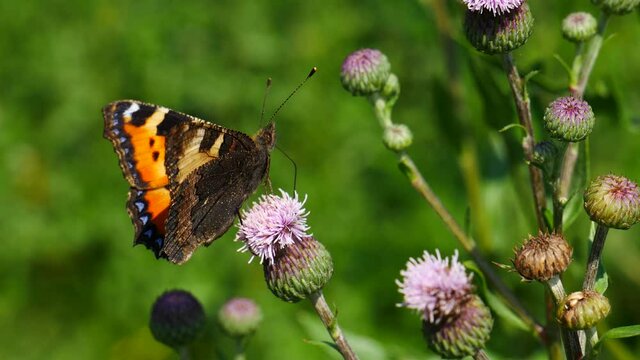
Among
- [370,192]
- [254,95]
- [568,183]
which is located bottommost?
[568,183]

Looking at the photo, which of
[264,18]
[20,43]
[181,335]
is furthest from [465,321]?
[20,43]

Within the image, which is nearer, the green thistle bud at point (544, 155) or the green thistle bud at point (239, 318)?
the green thistle bud at point (544, 155)

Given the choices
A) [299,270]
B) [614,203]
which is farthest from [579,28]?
[299,270]

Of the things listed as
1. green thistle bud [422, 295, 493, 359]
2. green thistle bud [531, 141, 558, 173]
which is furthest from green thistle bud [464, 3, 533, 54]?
green thistle bud [422, 295, 493, 359]

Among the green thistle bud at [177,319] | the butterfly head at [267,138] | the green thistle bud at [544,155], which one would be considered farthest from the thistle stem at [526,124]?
the green thistle bud at [177,319]

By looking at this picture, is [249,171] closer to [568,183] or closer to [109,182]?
[568,183]

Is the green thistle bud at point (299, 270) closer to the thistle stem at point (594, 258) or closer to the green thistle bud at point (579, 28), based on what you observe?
the thistle stem at point (594, 258)

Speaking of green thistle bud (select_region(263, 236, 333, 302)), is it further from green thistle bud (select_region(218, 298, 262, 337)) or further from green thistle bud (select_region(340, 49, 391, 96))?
green thistle bud (select_region(340, 49, 391, 96))
